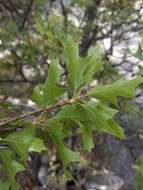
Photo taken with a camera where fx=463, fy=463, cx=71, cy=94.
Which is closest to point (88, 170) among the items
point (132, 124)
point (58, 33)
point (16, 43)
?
point (132, 124)

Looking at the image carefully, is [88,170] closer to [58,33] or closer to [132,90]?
[58,33]

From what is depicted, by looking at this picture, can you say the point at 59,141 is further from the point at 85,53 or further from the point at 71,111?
the point at 85,53

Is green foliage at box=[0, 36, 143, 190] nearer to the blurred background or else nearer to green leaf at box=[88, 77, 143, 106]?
green leaf at box=[88, 77, 143, 106]

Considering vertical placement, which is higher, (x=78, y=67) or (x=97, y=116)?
(x=78, y=67)

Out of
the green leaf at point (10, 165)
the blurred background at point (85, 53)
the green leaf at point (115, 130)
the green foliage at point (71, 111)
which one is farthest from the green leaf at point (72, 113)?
the blurred background at point (85, 53)

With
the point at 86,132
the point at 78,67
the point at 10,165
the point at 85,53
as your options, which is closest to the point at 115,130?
the point at 86,132

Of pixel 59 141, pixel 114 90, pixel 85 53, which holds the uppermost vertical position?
pixel 114 90

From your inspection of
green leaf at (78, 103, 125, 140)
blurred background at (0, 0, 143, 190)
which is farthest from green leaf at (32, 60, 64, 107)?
blurred background at (0, 0, 143, 190)

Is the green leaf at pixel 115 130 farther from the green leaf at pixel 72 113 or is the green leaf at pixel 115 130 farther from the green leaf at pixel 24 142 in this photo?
the green leaf at pixel 24 142
